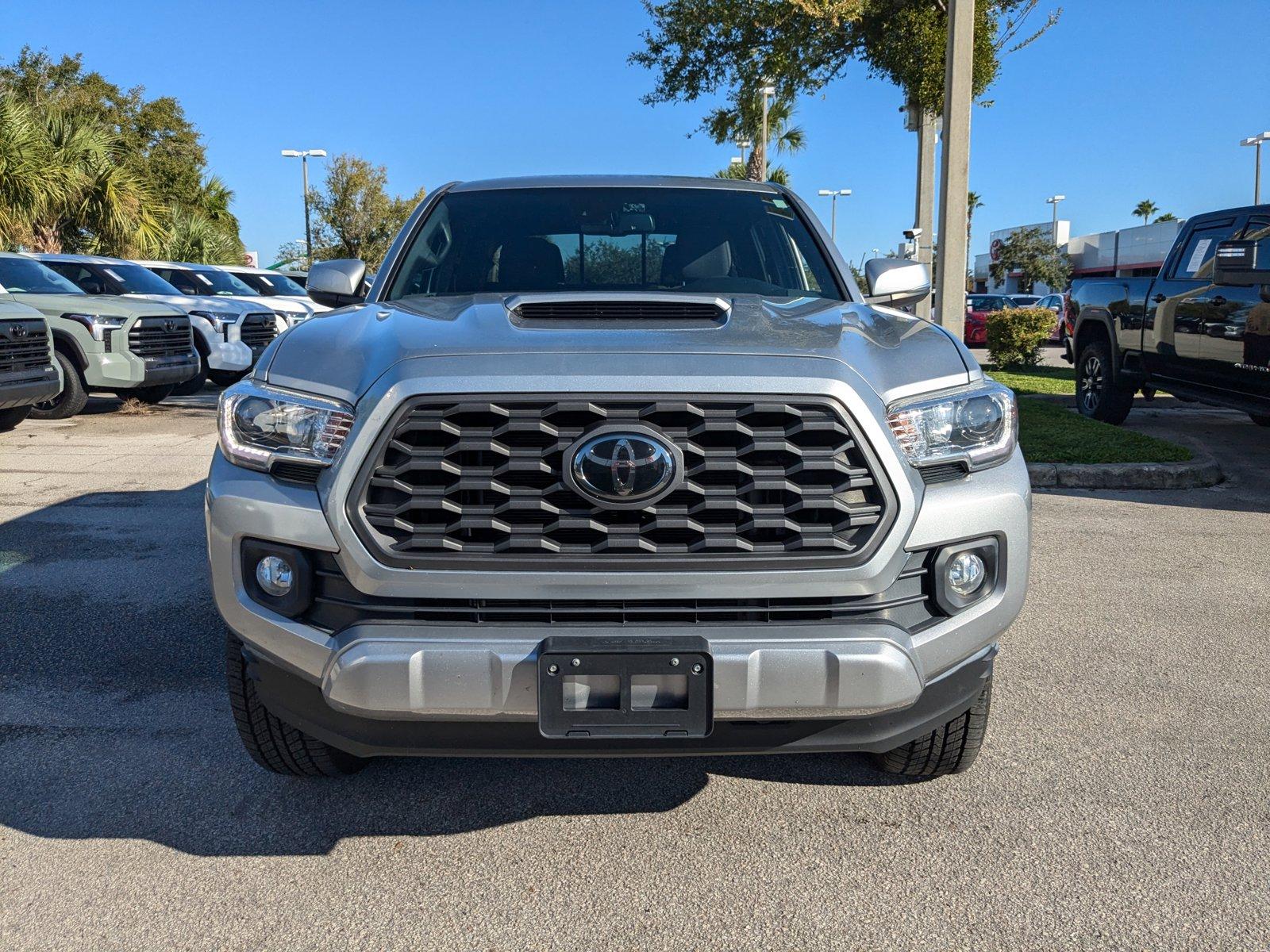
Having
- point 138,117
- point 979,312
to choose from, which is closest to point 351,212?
point 138,117

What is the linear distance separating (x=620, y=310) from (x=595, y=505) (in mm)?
740

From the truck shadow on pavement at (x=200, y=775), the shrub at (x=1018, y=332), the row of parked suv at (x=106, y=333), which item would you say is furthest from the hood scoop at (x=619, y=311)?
the shrub at (x=1018, y=332)

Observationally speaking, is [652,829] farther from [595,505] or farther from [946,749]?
[595,505]

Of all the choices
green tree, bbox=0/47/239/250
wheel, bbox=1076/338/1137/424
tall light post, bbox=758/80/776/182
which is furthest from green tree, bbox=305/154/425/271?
wheel, bbox=1076/338/1137/424

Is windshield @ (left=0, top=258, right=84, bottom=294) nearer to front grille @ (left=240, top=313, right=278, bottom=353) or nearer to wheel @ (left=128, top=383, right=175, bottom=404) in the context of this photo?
wheel @ (left=128, top=383, right=175, bottom=404)

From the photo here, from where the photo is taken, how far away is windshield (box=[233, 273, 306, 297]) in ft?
59.4

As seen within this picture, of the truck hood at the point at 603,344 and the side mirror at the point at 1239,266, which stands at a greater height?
the side mirror at the point at 1239,266

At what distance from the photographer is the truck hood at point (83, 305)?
38.8 feet

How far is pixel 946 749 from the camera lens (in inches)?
120

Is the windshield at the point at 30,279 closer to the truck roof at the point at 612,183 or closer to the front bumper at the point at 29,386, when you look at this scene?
the front bumper at the point at 29,386

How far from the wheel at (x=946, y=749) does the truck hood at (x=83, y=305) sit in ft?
36.4

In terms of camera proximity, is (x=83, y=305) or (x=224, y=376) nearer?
(x=83, y=305)

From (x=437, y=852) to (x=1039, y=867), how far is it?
1508 mm

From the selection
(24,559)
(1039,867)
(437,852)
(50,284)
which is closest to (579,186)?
(437,852)
